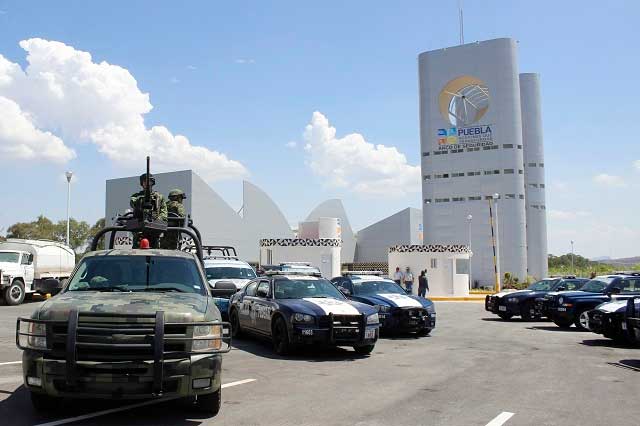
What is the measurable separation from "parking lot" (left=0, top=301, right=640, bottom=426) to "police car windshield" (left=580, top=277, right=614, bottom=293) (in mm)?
4016

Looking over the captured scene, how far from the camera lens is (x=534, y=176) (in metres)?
65.6

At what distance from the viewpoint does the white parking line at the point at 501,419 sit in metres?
5.88

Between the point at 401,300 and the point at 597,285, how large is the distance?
6.39 meters

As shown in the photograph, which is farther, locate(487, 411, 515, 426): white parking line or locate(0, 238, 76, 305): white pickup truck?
locate(0, 238, 76, 305): white pickup truck

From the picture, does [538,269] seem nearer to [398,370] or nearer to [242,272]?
[242,272]

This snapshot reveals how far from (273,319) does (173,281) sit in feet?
14.6

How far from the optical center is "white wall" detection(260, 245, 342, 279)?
41812mm

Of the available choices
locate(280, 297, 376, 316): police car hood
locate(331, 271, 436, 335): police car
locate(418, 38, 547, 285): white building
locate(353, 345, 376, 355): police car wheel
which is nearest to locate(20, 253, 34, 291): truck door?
locate(331, 271, 436, 335): police car

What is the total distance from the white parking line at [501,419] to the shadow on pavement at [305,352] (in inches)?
169

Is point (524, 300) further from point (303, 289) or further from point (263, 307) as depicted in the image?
point (263, 307)

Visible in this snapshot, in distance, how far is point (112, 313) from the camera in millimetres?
5324

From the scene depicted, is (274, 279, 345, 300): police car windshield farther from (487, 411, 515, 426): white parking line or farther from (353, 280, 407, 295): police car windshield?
(487, 411, 515, 426): white parking line

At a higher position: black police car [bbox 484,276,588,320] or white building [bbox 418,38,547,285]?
white building [bbox 418,38,547,285]

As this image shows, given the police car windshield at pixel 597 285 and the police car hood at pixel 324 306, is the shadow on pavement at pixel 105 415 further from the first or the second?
the police car windshield at pixel 597 285
